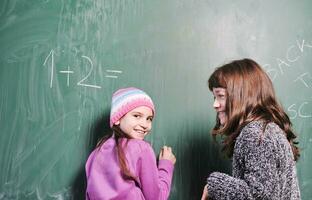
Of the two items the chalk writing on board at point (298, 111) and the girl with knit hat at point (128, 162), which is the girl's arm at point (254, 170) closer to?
the girl with knit hat at point (128, 162)

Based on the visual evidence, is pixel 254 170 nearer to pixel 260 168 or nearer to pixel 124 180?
pixel 260 168

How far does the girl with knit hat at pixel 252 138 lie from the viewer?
116 centimetres

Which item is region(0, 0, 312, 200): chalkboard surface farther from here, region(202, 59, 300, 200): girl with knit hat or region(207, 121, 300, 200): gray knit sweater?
region(207, 121, 300, 200): gray knit sweater

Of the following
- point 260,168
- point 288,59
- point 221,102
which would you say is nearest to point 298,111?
point 288,59

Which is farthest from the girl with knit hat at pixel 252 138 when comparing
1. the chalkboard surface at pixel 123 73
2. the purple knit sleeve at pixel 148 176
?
the chalkboard surface at pixel 123 73

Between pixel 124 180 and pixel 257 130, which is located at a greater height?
pixel 257 130

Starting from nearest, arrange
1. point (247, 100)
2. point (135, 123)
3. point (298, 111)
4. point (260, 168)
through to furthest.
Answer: point (260, 168)
point (247, 100)
point (135, 123)
point (298, 111)

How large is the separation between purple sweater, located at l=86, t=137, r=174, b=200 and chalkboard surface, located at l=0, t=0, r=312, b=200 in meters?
0.25

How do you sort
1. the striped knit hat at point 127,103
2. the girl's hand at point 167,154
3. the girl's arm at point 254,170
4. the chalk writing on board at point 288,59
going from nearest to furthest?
the girl's arm at point 254,170, the striped knit hat at point 127,103, the girl's hand at point 167,154, the chalk writing on board at point 288,59

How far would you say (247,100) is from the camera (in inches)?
50.1

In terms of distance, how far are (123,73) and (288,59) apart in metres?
0.75

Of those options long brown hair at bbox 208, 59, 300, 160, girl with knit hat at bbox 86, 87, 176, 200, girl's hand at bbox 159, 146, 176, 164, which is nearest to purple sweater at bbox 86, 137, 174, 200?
girl with knit hat at bbox 86, 87, 176, 200

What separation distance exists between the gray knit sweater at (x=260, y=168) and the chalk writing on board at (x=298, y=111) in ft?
1.84

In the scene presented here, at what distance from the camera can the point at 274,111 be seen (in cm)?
127
